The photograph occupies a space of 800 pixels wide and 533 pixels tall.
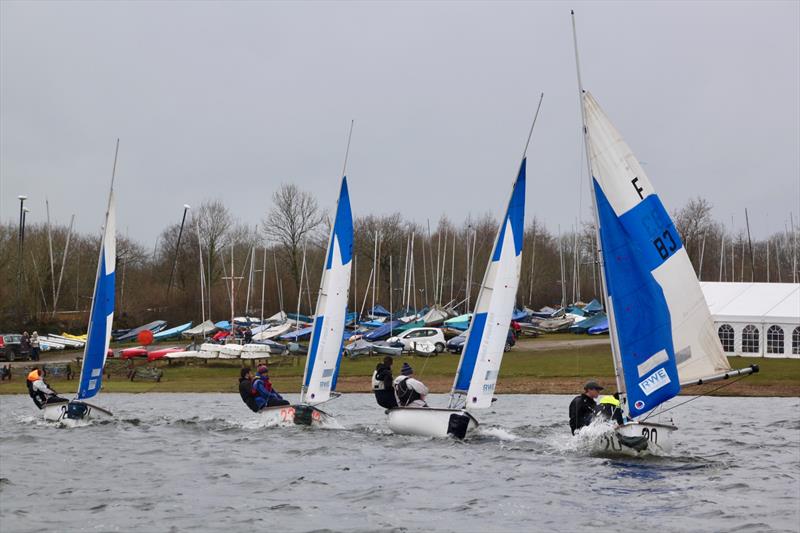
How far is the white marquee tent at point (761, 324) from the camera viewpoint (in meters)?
55.2

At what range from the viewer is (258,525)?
1611 centimetres

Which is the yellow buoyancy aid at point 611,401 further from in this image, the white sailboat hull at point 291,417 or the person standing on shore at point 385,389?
the white sailboat hull at point 291,417

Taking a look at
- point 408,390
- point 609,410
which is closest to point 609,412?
point 609,410

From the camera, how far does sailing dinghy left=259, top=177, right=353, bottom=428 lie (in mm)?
28500

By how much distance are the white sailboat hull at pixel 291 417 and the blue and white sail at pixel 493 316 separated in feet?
13.2

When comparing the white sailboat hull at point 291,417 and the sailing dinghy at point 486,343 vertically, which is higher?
the sailing dinghy at point 486,343

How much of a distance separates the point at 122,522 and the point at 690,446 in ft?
46.2

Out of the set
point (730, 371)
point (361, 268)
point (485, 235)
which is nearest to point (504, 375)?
point (730, 371)

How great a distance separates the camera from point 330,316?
Result: 1141 inches

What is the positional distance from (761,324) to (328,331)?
34.4 m

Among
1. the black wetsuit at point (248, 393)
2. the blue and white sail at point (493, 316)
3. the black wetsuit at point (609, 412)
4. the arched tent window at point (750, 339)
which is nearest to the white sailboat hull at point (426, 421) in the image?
the blue and white sail at point (493, 316)

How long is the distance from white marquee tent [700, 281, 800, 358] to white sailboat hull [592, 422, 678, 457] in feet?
114

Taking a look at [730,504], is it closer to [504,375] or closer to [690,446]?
[690,446]

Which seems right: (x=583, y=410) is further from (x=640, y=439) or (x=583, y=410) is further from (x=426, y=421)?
(x=426, y=421)
